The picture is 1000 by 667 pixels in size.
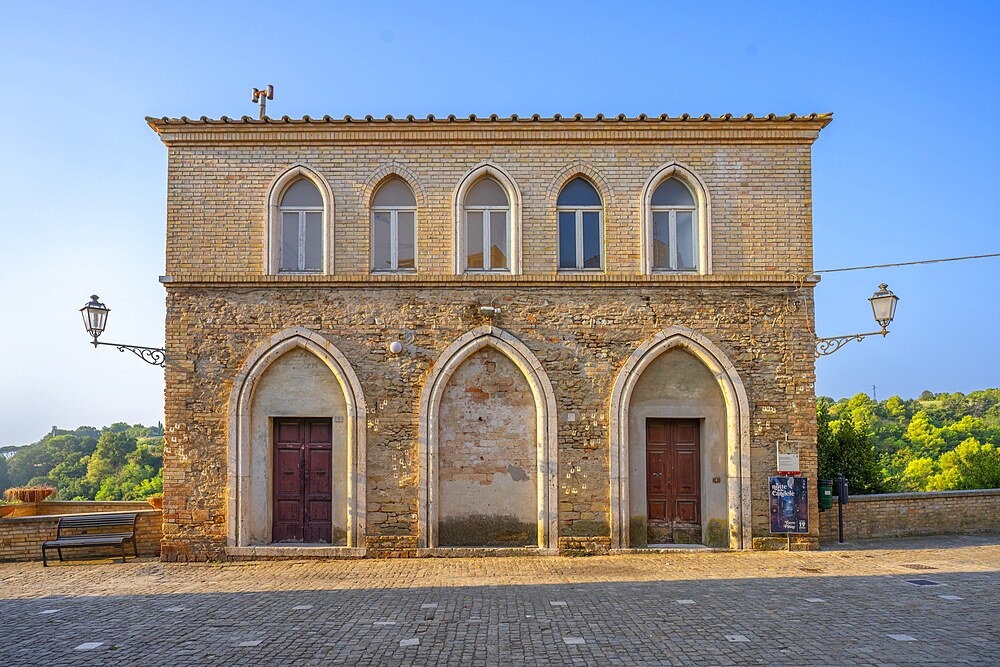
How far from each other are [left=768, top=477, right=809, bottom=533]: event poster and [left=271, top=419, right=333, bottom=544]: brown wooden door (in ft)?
24.7

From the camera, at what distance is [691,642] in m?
7.40

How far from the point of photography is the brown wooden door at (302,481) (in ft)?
41.7

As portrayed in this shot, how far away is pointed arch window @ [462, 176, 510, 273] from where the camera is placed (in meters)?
12.9

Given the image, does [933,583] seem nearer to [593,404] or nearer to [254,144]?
[593,404]

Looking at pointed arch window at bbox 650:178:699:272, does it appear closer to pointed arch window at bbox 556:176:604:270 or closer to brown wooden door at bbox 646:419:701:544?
pointed arch window at bbox 556:176:604:270

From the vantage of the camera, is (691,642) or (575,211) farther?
(575,211)

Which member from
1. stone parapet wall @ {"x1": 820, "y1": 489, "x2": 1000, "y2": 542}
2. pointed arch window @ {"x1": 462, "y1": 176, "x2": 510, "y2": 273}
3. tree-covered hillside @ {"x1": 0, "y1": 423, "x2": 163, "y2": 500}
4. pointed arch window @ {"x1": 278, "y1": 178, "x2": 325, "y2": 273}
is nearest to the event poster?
stone parapet wall @ {"x1": 820, "y1": 489, "x2": 1000, "y2": 542}

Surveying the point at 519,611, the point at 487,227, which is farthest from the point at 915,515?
the point at 487,227

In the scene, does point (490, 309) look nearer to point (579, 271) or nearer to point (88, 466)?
point (579, 271)

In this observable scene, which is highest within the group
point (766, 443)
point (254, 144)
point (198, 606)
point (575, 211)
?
point (254, 144)

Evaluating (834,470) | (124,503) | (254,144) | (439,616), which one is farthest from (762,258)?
(124,503)

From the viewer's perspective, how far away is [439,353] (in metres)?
12.5

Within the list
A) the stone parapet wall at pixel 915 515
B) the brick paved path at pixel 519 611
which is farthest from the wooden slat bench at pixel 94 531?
the stone parapet wall at pixel 915 515

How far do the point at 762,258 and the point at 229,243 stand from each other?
9.21 m
